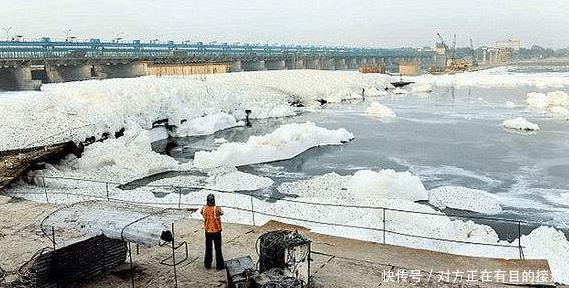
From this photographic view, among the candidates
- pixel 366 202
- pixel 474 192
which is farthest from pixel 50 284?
pixel 474 192

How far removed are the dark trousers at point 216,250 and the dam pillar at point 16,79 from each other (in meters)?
34.5

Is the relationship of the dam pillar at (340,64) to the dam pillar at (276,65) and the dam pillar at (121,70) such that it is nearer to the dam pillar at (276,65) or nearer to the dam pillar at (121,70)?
the dam pillar at (276,65)

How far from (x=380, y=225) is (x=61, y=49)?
145 ft

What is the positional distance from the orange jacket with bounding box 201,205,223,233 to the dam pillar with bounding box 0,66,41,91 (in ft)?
114

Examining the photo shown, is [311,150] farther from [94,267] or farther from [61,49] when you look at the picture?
[61,49]

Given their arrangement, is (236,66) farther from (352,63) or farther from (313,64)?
(352,63)

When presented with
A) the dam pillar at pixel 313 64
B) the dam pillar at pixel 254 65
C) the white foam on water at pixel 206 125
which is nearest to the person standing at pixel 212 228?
the white foam on water at pixel 206 125

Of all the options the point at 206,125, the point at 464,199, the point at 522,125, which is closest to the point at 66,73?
the point at 206,125

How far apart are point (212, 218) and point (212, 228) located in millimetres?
171

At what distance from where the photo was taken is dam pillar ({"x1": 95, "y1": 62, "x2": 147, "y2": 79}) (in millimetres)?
49375

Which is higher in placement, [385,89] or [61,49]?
[61,49]

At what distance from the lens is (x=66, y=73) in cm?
4509

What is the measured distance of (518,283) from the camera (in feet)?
24.5

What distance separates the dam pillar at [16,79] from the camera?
124 ft
